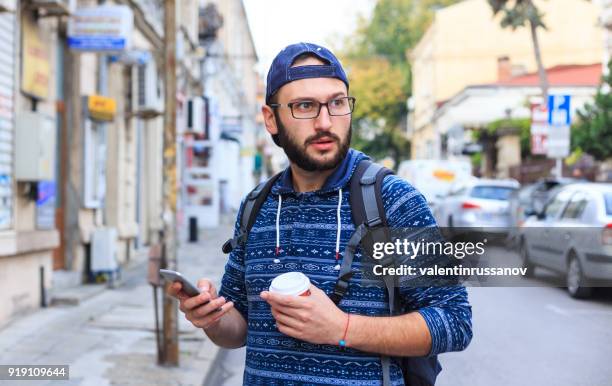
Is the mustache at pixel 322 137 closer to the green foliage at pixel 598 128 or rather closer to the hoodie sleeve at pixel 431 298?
the hoodie sleeve at pixel 431 298

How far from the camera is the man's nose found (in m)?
2.29

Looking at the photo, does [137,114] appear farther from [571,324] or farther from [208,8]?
[208,8]

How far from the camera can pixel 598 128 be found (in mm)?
21094

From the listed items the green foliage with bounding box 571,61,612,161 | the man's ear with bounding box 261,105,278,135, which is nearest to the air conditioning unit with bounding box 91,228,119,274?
the man's ear with bounding box 261,105,278,135

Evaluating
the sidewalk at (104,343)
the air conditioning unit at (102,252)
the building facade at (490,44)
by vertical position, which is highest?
the building facade at (490,44)

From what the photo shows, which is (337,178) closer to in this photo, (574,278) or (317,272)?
(317,272)

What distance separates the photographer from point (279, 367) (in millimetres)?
2260

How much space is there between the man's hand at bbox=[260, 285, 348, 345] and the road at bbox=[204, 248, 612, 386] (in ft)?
1.88

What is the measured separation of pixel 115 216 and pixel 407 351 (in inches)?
570

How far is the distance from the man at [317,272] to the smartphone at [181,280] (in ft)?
0.07

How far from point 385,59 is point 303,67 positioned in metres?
63.1

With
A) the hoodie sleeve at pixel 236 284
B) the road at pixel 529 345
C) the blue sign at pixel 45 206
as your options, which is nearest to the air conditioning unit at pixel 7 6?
the blue sign at pixel 45 206

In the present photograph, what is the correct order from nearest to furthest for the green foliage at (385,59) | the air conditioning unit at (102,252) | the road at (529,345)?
the road at (529,345) → the air conditioning unit at (102,252) → the green foliage at (385,59)

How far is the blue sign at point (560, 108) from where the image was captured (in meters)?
18.4
